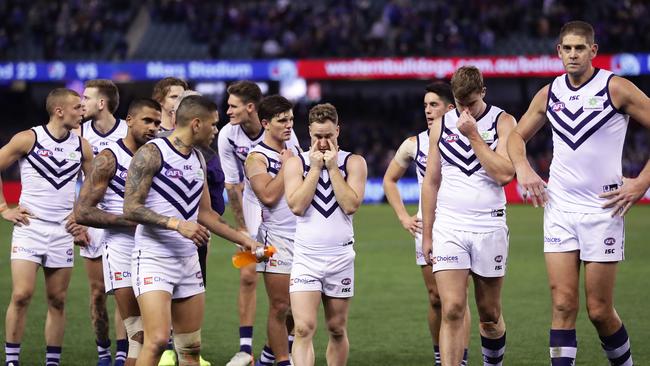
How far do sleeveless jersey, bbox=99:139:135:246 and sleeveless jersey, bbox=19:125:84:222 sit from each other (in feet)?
4.25

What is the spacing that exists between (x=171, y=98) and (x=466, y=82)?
9.42 ft

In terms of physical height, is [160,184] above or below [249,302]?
above

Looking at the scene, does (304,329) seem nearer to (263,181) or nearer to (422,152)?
(263,181)

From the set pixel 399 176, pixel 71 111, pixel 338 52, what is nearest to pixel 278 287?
pixel 399 176

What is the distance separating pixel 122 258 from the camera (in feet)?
24.9

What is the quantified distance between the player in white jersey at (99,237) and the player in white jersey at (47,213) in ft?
0.70

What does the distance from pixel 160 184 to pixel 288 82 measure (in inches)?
1257

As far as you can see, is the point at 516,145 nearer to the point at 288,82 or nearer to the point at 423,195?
the point at 423,195

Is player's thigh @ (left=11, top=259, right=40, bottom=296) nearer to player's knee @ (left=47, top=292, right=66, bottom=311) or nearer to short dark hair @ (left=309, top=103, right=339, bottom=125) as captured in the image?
player's knee @ (left=47, top=292, right=66, bottom=311)

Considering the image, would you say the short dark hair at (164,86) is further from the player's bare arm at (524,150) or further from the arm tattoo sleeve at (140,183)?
the player's bare arm at (524,150)

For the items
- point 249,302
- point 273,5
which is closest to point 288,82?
point 273,5

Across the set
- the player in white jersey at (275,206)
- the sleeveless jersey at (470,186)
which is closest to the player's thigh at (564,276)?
the sleeveless jersey at (470,186)

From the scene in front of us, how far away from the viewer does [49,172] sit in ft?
29.4

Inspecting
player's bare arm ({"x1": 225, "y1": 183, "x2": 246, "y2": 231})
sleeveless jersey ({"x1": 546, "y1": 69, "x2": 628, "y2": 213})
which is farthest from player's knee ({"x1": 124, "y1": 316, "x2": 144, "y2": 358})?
sleeveless jersey ({"x1": 546, "y1": 69, "x2": 628, "y2": 213})
